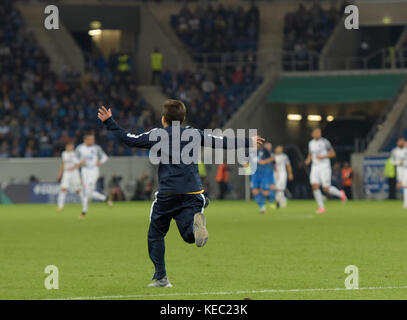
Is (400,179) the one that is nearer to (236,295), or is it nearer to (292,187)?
(292,187)

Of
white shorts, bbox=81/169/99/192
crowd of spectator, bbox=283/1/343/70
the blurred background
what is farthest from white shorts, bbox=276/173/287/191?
crowd of spectator, bbox=283/1/343/70

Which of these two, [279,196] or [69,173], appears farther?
[279,196]

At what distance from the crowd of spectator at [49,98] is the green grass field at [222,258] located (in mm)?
16989

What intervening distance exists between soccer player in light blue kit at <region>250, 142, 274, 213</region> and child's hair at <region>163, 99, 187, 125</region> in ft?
58.2

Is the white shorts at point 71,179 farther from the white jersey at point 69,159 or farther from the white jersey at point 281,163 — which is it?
the white jersey at point 281,163

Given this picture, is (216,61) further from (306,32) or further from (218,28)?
(306,32)

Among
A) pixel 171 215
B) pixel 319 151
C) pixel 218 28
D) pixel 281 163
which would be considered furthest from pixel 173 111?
pixel 218 28

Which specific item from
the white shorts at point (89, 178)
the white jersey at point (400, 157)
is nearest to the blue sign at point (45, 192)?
the white shorts at point (89, 178)

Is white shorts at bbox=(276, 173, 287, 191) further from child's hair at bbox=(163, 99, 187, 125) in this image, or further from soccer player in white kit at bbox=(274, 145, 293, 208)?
child's hair at bbox=(163, 99, 187, 125)

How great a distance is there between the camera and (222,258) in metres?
14.8

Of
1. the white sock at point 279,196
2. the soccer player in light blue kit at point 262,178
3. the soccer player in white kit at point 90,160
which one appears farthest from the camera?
the white sock at point 279,196

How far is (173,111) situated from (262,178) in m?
18.0

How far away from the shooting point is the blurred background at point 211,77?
4294cm

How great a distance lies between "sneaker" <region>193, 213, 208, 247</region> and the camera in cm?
1055
